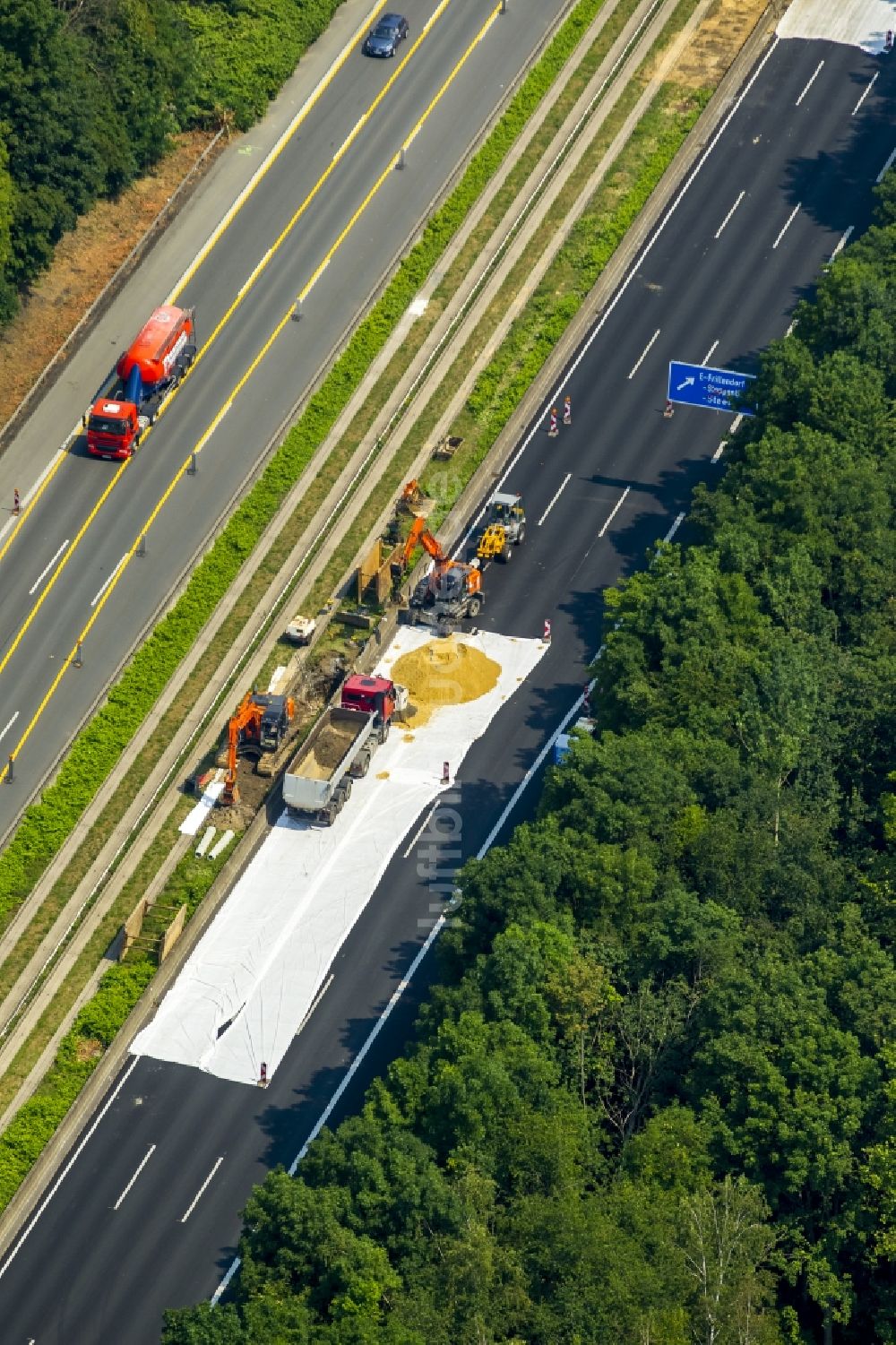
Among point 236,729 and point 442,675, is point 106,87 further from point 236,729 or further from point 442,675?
point 236,729

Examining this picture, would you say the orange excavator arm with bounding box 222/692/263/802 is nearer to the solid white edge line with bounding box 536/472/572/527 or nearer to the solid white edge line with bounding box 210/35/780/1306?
the solid white edge line with bounding box 210/35/780/1306

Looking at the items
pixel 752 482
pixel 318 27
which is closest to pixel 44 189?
pixel 318 27

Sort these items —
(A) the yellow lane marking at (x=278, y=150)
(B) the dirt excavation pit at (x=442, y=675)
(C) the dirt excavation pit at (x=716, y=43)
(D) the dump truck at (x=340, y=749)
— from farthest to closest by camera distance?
(C) the dirt excavation pit at (x=716, y=43), (A) the yellow lane marking at (x=278, y=150), (B) the dirt excavation pit at (x=442, y=675), (D) the dump truck at (x=340, y=749)

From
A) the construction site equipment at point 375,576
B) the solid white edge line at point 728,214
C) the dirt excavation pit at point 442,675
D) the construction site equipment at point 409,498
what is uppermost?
the solid white edge line at point 728,214

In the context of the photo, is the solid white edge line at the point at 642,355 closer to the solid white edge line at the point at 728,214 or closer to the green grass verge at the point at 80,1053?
the solid white edge line at the point at 728,214

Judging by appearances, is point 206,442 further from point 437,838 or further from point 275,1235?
point 275,1235

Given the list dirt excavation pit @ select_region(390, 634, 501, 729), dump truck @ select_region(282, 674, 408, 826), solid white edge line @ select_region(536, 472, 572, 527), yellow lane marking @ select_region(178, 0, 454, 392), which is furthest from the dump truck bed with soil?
yellow lane marking @ select_region(178, 0, 454, 392)

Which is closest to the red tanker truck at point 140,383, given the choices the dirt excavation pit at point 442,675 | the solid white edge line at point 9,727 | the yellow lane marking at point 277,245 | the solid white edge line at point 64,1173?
the yellow lane marking at point 277,245

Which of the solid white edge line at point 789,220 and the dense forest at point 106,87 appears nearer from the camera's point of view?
the dense forest at point 106,87
